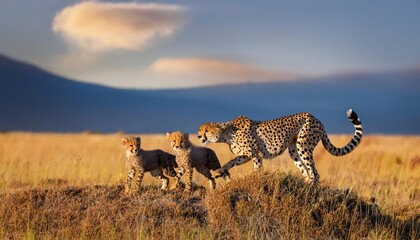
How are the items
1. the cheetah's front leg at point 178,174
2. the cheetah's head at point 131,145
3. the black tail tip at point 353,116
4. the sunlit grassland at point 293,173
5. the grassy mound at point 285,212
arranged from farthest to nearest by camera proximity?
1. the sunlit grassland at point 293,173
2. the black tail tip at point 353,116
3. the cheetah's front leg at point 178,174
4. the cheetah's head at point 131,145
5. the grassy mound at point 285,212

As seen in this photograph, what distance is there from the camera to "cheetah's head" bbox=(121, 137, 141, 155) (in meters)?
9.12

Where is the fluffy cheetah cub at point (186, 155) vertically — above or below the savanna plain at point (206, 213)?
above

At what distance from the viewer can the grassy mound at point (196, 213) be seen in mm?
8398

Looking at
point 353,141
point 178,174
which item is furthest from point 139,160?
point 353,141

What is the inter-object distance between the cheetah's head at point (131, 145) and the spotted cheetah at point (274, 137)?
1.01m

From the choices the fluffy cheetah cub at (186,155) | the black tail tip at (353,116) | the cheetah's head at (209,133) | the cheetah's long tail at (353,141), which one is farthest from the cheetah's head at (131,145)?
the black tail tip at (353,116)

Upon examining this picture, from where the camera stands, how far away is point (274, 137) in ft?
34.0

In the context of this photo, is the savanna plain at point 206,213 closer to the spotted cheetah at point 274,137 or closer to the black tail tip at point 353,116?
the spotted cheetah at point 274,137

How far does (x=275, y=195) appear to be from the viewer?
8844 mm

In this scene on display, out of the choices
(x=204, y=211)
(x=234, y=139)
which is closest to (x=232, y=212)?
(x=204, y=211)

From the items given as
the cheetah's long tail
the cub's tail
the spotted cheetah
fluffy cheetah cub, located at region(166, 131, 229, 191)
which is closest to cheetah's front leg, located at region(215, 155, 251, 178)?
the spotted cheetah

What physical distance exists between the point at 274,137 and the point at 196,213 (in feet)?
6.86

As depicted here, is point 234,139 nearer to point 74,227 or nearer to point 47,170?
point 74,227

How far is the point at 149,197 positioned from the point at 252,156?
64.5 inches
